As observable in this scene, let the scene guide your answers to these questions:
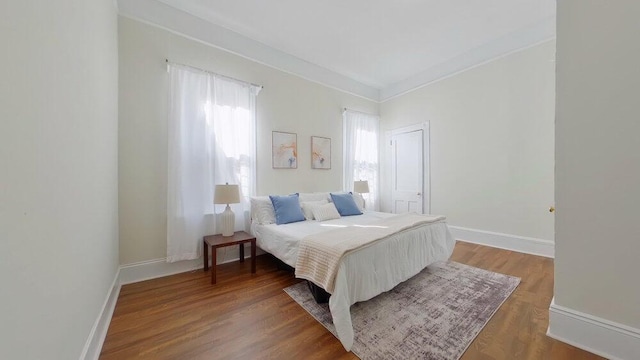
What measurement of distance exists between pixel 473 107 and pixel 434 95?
0.76 meters

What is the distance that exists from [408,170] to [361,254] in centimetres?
339

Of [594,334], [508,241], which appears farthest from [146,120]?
[508,241]

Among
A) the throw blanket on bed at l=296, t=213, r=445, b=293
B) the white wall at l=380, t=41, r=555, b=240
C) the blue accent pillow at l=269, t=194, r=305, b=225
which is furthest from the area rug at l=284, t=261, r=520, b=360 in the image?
the white wall at l=380, t=41, r=555, b=240

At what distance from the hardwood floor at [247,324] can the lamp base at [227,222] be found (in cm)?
52

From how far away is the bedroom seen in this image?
80cm

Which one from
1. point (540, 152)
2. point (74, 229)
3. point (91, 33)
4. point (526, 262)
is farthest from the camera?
point (540, 152)

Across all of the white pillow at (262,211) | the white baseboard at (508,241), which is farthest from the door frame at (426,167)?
the white pillow at (262,211)

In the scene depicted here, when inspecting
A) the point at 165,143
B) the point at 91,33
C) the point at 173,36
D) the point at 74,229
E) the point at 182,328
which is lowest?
the point at 182,328

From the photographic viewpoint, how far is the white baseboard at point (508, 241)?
3210 mm

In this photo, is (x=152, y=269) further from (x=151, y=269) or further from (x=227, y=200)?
(x=227, y=200)

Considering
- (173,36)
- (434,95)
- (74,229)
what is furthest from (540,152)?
(173,36)

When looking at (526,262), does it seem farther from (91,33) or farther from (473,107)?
(91,33)

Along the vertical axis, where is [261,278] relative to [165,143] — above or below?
below

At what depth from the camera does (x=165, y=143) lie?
2.78m
